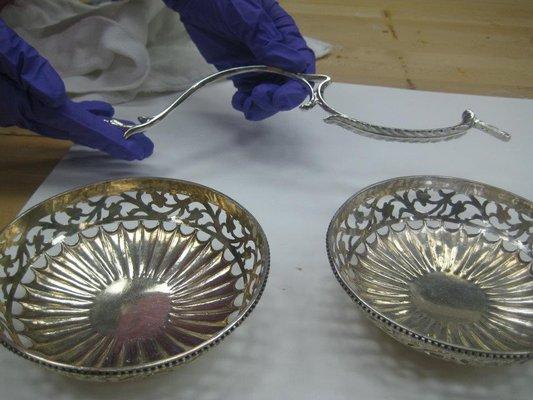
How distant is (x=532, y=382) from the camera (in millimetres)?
485

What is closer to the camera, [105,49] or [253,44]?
[253,44]

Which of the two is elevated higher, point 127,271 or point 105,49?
point 105,49

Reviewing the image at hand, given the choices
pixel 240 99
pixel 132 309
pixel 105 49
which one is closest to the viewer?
pixel 132 309

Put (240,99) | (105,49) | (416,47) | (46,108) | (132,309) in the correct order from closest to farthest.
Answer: (132,309) < (46,108) < (240,99) < (105,49) < (416,47)

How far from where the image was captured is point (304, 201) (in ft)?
2.31

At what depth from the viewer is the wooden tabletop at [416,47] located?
2.73 feet

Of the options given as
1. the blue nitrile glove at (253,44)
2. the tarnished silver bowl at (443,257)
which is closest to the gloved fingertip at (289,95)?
the blue nitrile glove at (253,44)

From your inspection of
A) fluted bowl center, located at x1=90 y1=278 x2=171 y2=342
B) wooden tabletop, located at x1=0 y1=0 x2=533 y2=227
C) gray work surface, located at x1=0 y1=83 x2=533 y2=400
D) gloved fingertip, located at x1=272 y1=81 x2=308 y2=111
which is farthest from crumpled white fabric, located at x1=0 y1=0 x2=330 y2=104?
fluted bowl center, located at x1=90 y1=278 x2=171 y2=342

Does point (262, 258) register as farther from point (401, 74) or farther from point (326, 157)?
point (401, 74)

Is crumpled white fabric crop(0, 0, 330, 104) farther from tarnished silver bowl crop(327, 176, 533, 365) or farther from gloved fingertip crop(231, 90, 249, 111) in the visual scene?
tarnished silver bowl crop(327, 176, 533, 365)

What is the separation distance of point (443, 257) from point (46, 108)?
→ 53cm

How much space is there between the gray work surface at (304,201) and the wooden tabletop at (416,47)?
60mm

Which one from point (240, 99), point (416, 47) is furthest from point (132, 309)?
point (416, 47)

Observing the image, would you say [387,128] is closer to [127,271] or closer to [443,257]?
[443,257]
